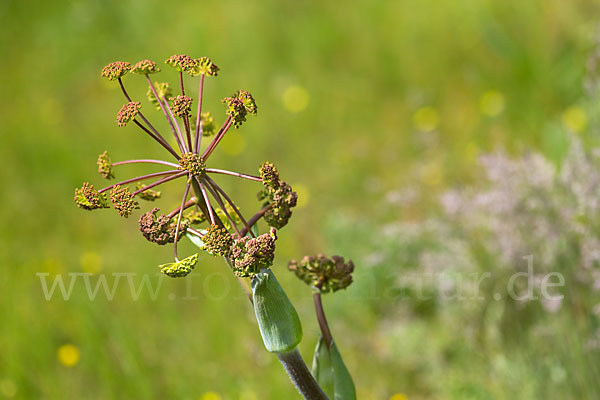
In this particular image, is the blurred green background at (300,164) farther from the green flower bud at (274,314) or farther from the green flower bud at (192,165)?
the green flower bud at (192,165)

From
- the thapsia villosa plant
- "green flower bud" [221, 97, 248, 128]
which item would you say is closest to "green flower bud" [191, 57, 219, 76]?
the thapsia villosa plant

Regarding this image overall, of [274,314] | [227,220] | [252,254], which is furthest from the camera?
[227,220]

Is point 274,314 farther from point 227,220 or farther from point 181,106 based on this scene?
point 181,106

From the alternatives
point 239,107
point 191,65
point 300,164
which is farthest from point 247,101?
point 300,164

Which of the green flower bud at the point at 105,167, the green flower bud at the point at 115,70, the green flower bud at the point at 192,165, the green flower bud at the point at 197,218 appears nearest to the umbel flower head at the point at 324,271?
the green flower bud at the point at 197,218

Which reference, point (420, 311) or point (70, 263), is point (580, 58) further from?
point (70, 263)
